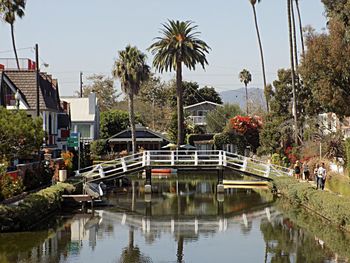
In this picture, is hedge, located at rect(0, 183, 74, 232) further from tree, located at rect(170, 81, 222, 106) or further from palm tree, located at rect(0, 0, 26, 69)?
tree, located at rect(170, 81, 222, 106)

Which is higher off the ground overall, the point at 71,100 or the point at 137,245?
the point at 71,100

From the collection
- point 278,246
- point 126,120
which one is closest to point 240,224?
point 278,246

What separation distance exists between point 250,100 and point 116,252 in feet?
362

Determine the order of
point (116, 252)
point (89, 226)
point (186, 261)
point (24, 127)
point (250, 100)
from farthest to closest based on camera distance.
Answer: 1. point (250, 100)
2. point (89, 226)
3. point (24, 127)
4. point (116, 252)
5. point (186, 261)

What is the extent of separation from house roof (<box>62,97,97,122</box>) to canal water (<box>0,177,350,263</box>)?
44.7 meters

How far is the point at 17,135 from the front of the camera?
33.7 meters

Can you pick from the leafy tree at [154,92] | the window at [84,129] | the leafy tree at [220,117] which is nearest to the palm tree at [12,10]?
the window at [84,129]

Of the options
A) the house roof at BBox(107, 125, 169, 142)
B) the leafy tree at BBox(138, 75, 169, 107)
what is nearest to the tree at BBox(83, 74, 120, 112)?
the leafy tree at BBox(138, 75, 169, 107)

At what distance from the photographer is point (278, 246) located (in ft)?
103

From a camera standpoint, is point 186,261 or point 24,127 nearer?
point 186,261

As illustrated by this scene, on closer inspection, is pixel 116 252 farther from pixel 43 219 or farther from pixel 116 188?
pixel 116 188

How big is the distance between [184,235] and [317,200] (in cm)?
804

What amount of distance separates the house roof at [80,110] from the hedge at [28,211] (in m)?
53.8

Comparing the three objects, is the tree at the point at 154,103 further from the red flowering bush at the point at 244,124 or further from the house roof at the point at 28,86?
the house roof at the point at 28,86
